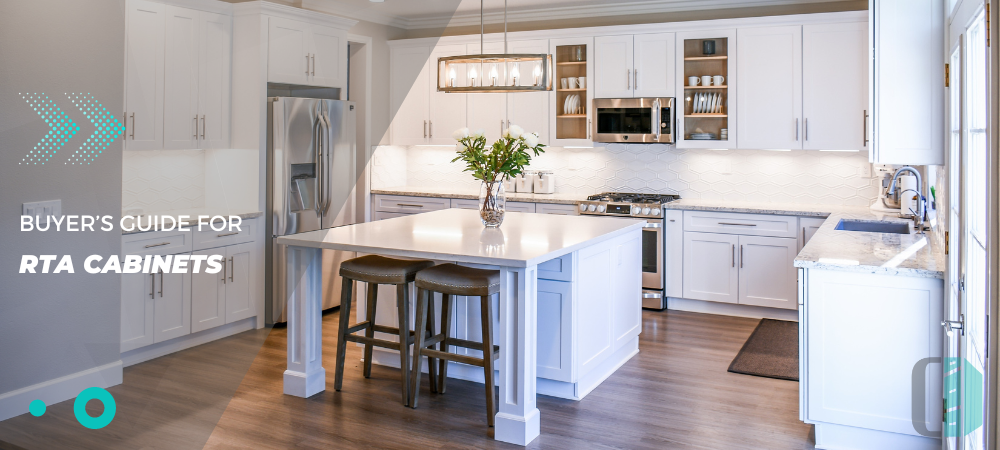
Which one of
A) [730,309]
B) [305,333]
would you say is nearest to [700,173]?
[730,309]

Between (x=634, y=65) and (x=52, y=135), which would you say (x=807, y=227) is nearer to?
(x=634, y=65)

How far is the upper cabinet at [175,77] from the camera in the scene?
1.11 metres

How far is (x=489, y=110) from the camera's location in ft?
20.8

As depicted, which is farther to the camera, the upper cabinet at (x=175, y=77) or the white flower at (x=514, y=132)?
the white flower at (x=514, y=132)

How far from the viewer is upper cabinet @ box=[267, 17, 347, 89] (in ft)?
3.66

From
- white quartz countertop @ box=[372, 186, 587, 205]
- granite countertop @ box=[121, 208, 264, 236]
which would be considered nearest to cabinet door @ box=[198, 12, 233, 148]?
granite countertop @ box=[121, 208, 264, 236]

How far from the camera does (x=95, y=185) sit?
1269 millimetres

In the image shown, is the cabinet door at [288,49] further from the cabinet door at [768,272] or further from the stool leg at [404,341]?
the cabinet door at [768,272]

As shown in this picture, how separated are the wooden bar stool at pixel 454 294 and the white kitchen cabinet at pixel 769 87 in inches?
113

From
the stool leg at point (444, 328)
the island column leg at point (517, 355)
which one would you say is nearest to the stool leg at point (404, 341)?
the stool leg at point (444, 328)

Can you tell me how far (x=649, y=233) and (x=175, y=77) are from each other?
15.1 ft

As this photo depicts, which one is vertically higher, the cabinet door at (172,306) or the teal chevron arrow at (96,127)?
the teal chevron arrow at (96,127)

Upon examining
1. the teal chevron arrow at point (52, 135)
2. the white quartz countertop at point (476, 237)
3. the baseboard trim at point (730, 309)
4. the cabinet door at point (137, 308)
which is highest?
the teal chevron arrow at point (52, 135)

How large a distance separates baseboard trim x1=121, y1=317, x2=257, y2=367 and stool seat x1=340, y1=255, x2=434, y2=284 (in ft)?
6.65
